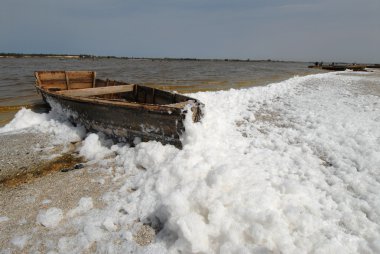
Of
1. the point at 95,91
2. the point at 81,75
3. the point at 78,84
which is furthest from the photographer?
the point at 78,84

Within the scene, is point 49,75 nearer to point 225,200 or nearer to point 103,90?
point 103,90

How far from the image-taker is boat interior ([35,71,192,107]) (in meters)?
7.49

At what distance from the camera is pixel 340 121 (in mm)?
7246

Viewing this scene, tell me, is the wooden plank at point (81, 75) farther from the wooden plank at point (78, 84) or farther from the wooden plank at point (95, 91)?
the wooden plank at point (95, 91)

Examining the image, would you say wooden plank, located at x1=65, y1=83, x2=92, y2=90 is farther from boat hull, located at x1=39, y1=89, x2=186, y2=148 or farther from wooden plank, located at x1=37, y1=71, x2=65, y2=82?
boat hull, located at x1=39, y1=89, x2=186, y2=148

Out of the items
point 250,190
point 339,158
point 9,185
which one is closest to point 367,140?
point 339,158

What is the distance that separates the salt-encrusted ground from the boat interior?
4.93ft

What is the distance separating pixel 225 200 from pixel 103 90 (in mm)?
6347

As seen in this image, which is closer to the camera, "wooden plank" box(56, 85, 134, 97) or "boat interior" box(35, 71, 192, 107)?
"boat interior" box(35, 71, 192, 107)

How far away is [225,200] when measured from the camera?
3.50 meters

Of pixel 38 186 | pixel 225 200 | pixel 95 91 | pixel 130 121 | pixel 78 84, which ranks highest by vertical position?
pixel 95 91

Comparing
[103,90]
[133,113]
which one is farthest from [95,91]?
[133,113]

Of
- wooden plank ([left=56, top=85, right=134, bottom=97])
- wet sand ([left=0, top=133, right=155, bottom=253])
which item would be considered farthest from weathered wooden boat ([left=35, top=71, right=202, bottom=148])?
wet sand ([left=0, top=133, right=155, bottom=253])

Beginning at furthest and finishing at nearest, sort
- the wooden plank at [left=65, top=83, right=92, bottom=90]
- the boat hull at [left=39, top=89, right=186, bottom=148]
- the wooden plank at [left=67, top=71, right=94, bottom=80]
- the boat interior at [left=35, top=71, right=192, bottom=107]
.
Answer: the wooden plank at [left=65, top=83, right=92, bottom=90] → the wooden plank at [left=67, top=71, right=94, bottom=80] → the boat interior at [left=35, top=71, right=192, bottom=107] → the boat hull at [left=39, top=89, right=186, bottom=148]
